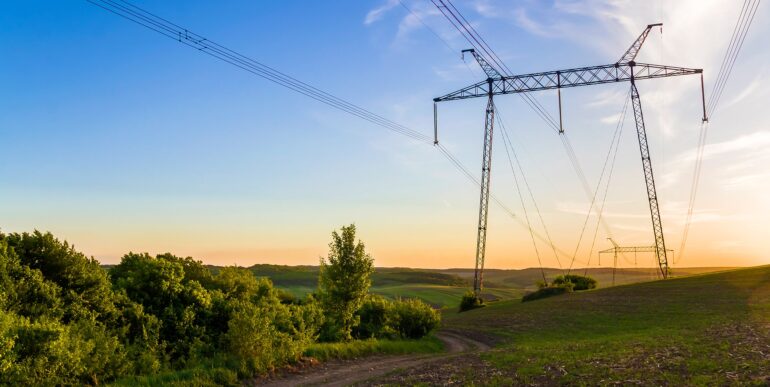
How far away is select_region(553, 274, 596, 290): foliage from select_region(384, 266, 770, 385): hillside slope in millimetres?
27600

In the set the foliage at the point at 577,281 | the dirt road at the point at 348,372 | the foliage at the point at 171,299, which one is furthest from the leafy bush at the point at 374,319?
the foliage at the point at 577,281

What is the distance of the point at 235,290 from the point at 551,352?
2248 cm

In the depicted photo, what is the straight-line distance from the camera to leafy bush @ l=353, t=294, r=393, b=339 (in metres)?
43.7

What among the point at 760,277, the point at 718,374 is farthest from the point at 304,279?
the point at 718,374

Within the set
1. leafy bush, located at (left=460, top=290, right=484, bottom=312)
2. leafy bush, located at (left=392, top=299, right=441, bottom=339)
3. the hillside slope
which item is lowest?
leafy bush, located at (left=460, top=290, right=484, bottom=312)

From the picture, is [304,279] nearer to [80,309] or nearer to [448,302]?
[448,302]

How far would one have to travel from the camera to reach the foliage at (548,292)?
81188 mm

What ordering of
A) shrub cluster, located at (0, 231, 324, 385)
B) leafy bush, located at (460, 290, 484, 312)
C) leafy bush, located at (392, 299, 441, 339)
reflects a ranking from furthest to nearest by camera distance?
leafy bush, located at (460, 290, 484, 312), leafy bush, located at (392, 299, 441, 339), shrub cluster, located at (0, 231, 324, 385)

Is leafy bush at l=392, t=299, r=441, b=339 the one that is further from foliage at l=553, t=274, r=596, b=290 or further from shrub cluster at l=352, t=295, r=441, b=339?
foliage at l=553, t=274, r=596, b=290

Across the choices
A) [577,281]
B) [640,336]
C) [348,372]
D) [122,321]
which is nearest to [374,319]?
[348,372]

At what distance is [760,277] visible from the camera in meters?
65.8

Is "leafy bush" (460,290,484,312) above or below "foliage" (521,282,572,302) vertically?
below

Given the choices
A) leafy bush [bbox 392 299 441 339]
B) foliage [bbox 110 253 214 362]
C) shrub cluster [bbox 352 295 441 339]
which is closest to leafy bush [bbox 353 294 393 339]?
shrub cluster [bbox 352 295 441 339]

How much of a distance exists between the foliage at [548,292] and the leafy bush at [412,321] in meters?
37.5
